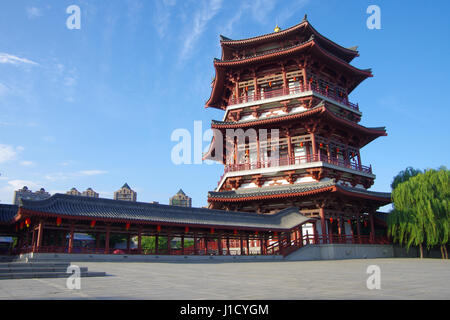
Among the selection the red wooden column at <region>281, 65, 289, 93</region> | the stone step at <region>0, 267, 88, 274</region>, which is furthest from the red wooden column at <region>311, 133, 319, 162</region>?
the stone step at <region>0, 267, 88, 274</region>

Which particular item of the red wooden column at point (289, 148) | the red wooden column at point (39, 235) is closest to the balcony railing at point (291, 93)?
the red wooden column at point (289, 148)

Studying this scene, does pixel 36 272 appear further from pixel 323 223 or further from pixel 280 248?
pixel 323 223

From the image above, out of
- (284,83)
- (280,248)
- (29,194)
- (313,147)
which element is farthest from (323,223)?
(29,194)

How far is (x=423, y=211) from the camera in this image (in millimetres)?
21266

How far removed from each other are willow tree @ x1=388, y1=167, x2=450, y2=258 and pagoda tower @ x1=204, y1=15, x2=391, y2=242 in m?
1.60

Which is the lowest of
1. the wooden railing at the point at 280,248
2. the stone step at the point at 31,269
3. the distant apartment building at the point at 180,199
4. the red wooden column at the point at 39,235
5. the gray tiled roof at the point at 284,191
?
the stone step at the point at 31,269

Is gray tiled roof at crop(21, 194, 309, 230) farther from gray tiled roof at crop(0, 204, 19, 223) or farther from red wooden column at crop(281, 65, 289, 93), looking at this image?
red wooden column at crop(281, 65, 289, 93)

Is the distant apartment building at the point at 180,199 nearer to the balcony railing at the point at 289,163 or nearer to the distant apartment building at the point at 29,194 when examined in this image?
the distant apartment building at the point at 29,194

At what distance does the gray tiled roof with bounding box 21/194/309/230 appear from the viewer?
15867 millimetres

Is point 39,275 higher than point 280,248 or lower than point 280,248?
lower

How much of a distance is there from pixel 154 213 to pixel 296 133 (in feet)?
39.4

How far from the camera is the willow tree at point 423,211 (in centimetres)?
2078

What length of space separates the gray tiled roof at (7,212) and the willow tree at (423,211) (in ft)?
78.1
